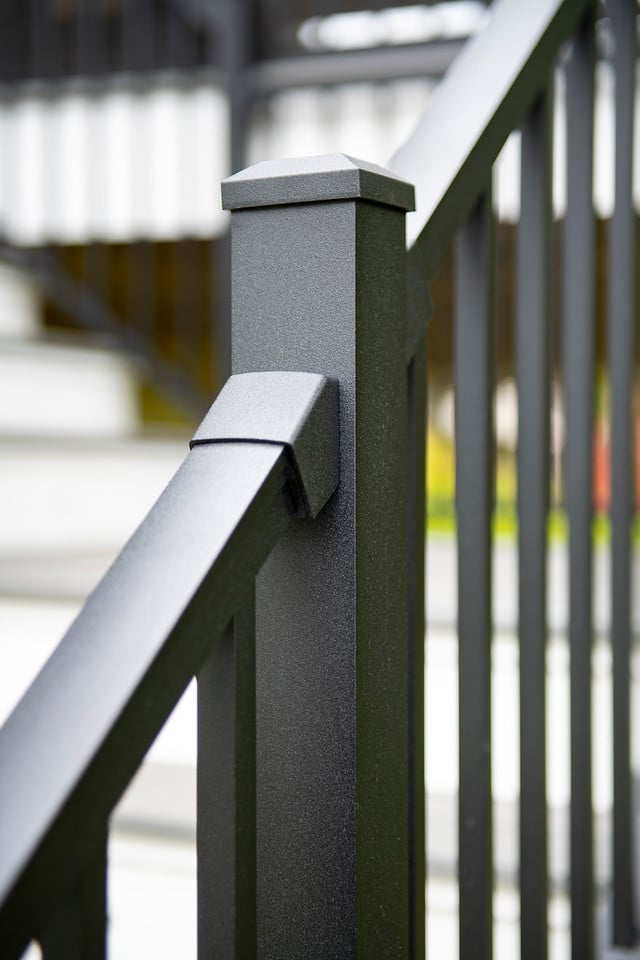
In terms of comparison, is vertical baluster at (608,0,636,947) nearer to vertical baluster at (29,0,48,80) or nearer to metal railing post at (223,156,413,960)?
metal railing post at (223,156,413,960)

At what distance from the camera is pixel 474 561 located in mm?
663

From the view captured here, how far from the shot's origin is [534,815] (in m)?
0.74

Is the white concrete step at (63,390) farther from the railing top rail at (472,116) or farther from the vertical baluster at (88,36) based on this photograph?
the railing top rail at (472,116)

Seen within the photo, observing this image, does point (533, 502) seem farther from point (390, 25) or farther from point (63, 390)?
point (390, 25)

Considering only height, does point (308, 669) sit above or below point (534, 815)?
above

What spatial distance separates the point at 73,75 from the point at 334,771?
2.83 meters

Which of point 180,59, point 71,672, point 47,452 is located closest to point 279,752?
point 71,672

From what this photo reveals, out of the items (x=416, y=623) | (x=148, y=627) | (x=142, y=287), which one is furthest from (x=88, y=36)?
(x=148, y=627)

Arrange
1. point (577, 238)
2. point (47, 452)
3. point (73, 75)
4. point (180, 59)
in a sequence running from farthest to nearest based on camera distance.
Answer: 1. point (73, 75)
2. point (180, 59)
3. point (47, 452)
4. point (577, 238)

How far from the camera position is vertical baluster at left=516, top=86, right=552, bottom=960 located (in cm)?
73

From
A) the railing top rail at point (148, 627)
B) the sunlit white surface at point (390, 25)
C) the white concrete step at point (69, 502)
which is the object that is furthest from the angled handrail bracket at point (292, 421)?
the sunlit white surface at point (390, 25)

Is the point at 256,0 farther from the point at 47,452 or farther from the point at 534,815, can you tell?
the point at 534,815

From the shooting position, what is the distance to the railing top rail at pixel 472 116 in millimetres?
610

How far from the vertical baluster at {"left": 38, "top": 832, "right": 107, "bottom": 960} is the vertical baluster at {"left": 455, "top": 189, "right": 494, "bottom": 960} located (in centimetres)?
33
